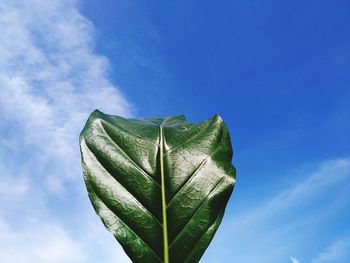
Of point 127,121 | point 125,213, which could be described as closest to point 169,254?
point 125,213

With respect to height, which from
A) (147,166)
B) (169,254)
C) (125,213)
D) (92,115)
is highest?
(92,115)

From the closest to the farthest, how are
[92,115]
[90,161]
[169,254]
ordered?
[169,254] → [90,161] → [92,115]

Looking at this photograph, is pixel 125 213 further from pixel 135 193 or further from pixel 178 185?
pixel 178 185

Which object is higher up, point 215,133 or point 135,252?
point 215,133

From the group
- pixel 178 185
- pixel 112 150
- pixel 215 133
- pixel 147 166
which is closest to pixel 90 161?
pixel 112 150

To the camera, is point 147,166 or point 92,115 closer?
point 147,166

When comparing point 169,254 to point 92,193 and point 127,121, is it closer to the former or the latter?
point 92,193

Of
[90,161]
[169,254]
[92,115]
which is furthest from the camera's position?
[92,115]
